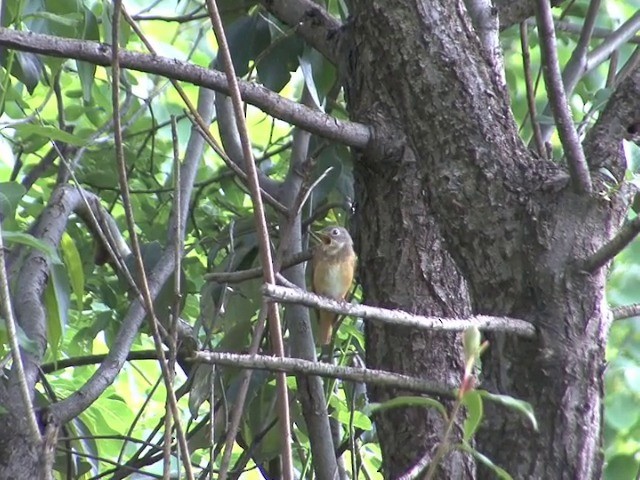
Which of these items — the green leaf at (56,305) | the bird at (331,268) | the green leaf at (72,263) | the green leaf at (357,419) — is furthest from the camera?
the bird at (331,268)

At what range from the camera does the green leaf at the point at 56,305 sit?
231 cm

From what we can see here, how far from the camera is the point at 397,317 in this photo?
1322 millimetres

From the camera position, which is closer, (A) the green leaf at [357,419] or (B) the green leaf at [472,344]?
(B) the green leaf at [472,344]

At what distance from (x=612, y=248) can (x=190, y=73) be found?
67 centimetres

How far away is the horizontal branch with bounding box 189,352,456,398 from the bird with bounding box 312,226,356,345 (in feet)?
4.98

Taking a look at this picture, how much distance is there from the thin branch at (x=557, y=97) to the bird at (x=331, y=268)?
1451 mm

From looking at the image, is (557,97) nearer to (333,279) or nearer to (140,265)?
(140,265)

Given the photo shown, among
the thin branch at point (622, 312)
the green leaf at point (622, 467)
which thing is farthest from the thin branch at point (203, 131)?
the green leaf at point (622, 467)

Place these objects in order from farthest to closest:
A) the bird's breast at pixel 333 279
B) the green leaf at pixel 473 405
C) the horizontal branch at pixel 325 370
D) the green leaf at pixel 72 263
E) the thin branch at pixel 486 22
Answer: the bird's breast at pixel 333 279 < the green leaf at pixel 72 263 < the thin branch at pixel 486 22 < the horizontal branch at pixel 325 370 < the green leaf at pixel 473 405

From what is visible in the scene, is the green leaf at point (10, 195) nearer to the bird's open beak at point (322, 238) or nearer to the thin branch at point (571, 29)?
the bird's open beak at point (322, 238)

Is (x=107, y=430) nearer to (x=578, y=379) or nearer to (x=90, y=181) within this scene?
(x=90, y=181)

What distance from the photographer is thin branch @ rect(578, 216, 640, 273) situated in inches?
52.5

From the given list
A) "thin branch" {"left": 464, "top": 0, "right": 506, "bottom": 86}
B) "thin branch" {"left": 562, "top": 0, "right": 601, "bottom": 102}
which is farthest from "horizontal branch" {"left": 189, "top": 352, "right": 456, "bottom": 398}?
"thin branch" {"left": 562, "top": 0, "right": 601, "bottom": 102}

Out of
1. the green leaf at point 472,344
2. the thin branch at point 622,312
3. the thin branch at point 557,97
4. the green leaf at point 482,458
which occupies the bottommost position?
the green leaf at point 482,458
